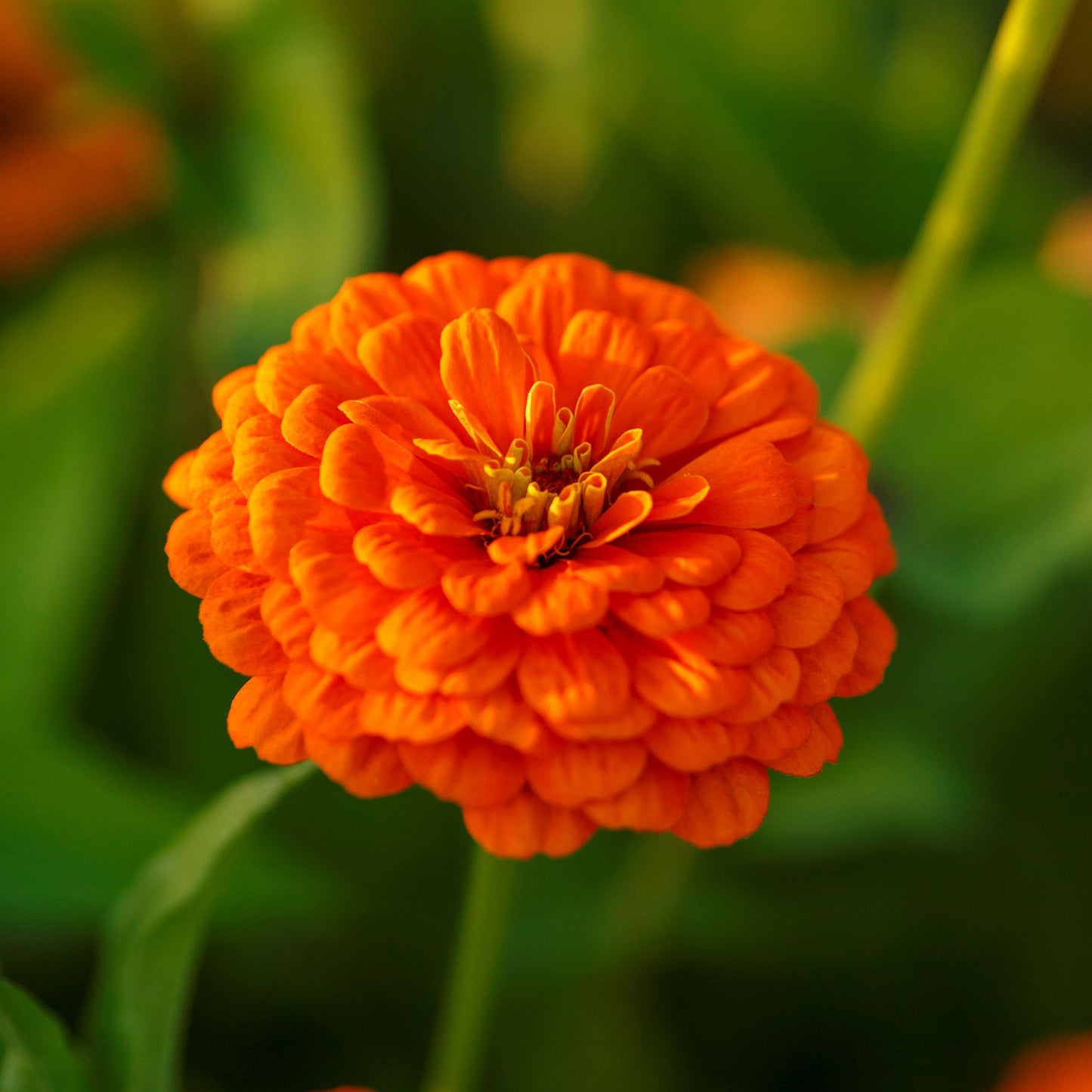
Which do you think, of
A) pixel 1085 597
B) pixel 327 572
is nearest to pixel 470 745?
pixel 327 572

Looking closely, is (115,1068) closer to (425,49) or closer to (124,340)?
(124,340)

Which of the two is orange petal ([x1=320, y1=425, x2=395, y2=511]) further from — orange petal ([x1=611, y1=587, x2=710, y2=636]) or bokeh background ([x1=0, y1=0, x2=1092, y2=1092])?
bokeh background ([x1=0, y1=0, x2=1092, y2=1092])

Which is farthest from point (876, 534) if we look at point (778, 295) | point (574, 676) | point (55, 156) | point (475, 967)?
point (55, 156)

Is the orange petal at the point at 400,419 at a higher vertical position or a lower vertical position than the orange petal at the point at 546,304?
lower

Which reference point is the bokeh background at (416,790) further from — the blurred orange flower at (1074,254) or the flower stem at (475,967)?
the flower stem at (475,967)

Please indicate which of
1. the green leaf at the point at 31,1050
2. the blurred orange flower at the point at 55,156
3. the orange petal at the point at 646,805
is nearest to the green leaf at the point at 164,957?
the green leaf at the point at 31,1050

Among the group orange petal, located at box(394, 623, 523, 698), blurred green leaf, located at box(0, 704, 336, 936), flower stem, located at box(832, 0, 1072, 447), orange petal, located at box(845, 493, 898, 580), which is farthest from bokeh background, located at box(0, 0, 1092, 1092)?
orange petal, located at box(394, 623, 523, 698)
